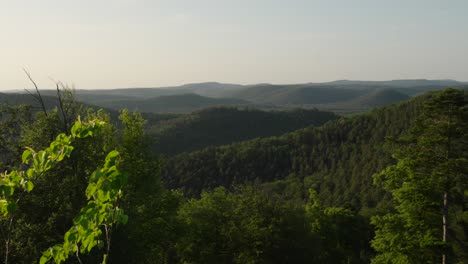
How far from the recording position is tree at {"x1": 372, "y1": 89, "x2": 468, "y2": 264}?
54.1 feet

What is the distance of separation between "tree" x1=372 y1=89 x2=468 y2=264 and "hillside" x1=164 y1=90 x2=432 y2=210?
114055 mm

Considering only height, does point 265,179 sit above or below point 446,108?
below

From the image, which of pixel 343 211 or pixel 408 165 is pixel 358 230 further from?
pixel 408 165

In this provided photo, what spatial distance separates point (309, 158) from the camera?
16300 centimetres

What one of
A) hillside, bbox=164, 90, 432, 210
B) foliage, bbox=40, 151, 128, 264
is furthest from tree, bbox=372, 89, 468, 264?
hillside, bbox=164, 90, 432, 210

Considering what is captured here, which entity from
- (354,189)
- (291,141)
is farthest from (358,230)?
(291,141)

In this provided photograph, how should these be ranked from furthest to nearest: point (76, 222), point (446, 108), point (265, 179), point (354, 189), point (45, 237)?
point (265, 179) < point (354, 189) < point (446, 108) < point (45, 237) < point (76, 222)

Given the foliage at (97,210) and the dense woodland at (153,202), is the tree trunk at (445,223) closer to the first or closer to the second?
the dense woodland at (153,202)

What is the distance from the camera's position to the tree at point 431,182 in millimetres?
16500

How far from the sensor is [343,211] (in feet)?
170

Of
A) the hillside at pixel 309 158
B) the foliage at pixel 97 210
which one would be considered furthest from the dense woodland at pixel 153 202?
the hillside at pixel 309 158

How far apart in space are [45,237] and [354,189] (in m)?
124

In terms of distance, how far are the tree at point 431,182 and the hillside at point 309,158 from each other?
114055 mm

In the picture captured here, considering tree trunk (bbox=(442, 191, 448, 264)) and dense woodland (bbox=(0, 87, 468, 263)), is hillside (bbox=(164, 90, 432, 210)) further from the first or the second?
tree trunk (bbox=(442, 191, 448, 264))
